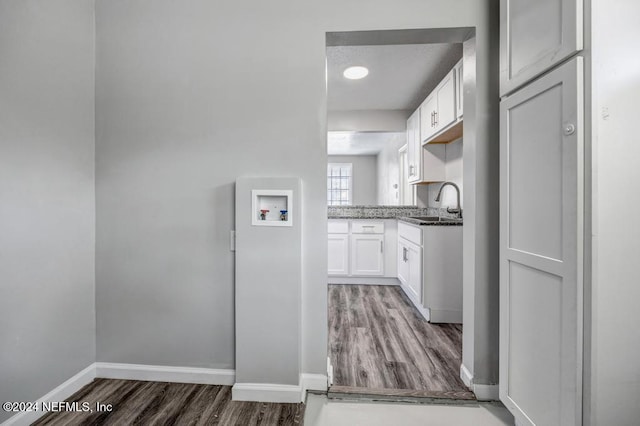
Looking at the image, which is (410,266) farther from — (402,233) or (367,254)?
(367,254)

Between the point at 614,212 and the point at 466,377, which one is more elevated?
the point at 614,212

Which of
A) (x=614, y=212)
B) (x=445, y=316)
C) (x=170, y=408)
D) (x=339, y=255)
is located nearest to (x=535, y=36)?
(x=614, y=212)

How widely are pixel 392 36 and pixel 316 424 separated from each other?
2.14m

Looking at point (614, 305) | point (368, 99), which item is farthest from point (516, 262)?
point (368, 99)

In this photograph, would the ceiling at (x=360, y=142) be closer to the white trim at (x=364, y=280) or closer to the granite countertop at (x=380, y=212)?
the granite countertop at (x=380, y=212)

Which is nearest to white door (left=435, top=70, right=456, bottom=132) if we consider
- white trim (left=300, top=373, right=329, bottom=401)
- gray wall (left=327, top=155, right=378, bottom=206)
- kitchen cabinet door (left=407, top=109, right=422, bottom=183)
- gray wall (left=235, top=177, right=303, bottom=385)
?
kitchen cabinet door (left=407, top=109, right=422, bottom=183)

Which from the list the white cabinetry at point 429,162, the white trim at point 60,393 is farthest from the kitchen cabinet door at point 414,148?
the white trim at point 60,393

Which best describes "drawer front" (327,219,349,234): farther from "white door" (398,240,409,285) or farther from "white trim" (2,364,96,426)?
"white trim" (2,364,96,426)

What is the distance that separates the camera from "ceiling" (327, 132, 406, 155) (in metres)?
4.87

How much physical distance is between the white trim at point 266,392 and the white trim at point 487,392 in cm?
99

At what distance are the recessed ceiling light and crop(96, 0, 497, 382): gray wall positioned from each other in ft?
4.07

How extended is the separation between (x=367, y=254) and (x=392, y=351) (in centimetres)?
179

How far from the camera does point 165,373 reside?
1.79 metres

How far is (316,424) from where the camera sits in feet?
4.79
